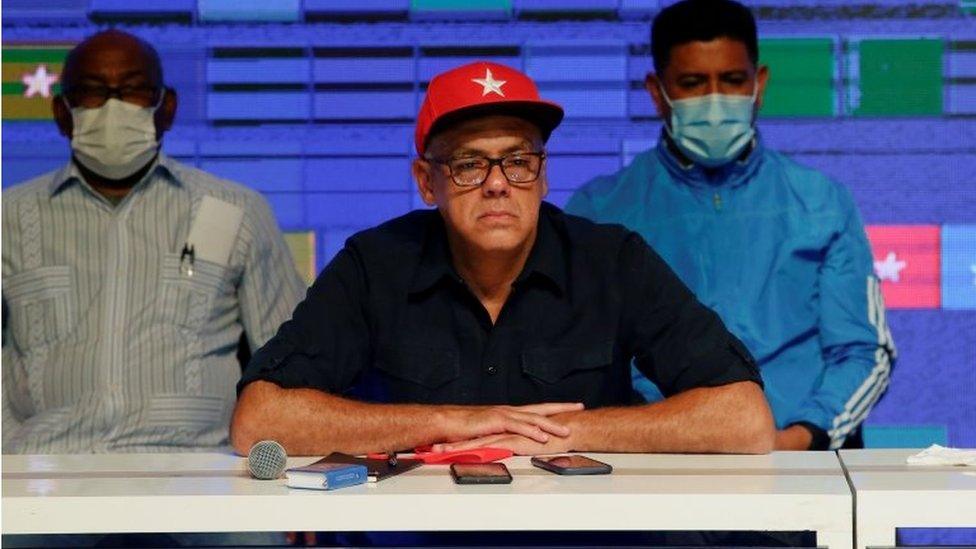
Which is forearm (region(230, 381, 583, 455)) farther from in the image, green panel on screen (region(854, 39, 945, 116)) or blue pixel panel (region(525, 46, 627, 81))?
green panel on screen (region(854, 39, 945, 116))

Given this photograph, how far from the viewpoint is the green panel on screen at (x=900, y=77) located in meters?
4.77

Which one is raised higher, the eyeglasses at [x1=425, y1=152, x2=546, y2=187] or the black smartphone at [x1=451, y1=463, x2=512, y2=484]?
the eyeglasses at [x1=425, y1=152, x2=546, y2=187]

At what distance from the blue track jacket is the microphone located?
173 centimetres

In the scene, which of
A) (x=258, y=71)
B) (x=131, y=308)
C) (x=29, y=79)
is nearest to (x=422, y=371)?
(x=131, y=308)

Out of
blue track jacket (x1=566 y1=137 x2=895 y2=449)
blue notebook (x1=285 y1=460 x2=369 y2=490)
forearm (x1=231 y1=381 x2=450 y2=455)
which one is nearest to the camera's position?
blue notebook (x1=285 y1=460 x2=369 y2=490)

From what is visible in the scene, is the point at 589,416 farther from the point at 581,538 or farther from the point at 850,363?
the point at 850,363

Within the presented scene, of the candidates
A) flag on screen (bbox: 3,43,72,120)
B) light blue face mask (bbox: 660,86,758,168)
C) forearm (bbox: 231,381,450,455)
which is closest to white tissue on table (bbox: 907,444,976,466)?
forearm (bbox: 231,381,450,455)

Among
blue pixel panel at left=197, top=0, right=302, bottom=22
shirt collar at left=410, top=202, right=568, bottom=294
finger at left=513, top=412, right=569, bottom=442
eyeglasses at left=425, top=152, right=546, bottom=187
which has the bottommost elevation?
finger at left=513, top=412, right=569, bottom=442

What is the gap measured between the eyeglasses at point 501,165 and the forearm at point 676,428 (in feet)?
1.76

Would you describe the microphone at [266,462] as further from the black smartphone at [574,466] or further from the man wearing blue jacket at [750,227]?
the man wearing blue jacket at [750,227]

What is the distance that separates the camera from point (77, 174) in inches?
169

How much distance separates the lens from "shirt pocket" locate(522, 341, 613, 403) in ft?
10.6

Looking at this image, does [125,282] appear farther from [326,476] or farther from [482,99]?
[326,476]

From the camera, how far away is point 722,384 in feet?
9.95
